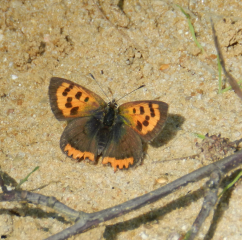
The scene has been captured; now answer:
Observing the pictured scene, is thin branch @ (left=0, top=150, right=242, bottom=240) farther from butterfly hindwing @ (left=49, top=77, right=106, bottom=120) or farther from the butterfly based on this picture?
butterfly hindwing @ (left=49, top=77, right=106, bottom=120)

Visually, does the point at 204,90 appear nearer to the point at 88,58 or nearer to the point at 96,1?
the point at 88,58

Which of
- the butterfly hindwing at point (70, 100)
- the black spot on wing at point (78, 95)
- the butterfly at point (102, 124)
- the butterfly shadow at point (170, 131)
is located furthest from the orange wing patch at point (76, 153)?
the butterfly shadow at point (170, 131)

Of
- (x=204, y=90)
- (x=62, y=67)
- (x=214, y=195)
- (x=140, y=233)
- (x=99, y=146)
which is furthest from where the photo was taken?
(x=62, y=67)

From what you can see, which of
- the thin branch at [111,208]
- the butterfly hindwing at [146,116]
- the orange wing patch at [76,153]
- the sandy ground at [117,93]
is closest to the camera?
the thin branch at [111,208]

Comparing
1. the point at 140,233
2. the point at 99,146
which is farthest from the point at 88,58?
the point at 140,233

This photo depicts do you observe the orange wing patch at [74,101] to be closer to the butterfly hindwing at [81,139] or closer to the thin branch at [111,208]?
the butterfly hindwing at [81,139]

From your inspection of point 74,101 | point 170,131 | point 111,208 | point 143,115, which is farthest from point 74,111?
point 111,208

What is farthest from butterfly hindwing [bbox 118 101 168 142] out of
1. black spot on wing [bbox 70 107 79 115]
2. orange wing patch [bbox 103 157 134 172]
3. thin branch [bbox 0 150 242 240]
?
thin branch [bbox 0 150 242 240]

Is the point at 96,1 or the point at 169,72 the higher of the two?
the point at 96,1
